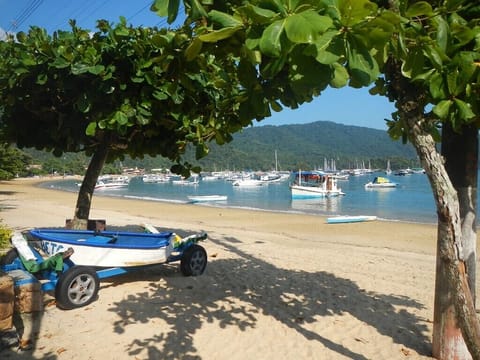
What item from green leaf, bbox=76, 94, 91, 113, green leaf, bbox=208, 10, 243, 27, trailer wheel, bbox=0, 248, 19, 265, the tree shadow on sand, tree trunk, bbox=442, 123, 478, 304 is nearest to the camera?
green leaf, bbox=208, 10, 243, 27

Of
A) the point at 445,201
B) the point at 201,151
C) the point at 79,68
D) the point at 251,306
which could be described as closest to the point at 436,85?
the point at 445,201

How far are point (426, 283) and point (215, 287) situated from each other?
3834 millimetres

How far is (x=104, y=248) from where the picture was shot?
5324mm

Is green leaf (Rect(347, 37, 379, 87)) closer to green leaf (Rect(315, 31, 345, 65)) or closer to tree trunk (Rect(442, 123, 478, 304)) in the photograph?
green leaf (Rect(315, 31, 345, 65))

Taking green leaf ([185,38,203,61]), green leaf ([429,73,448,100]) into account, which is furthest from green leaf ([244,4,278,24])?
green leaf ([429,73,448,100])

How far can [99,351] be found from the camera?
388cm

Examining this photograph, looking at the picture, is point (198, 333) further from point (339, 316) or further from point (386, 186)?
point (386, 186)

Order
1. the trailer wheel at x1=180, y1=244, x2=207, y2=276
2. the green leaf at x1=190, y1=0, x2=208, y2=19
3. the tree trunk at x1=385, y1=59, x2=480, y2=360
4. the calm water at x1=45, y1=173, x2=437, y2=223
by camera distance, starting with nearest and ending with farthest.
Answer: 1. the green leaf at x1=190, y1=0, x2=208, y2=19
2. the tree trunk at x1=385, y1=59, x2=480, y2=360
3. the trailer wheel at x1=180, y1=244, x2=207, y2=276
4. the calm water at x1=45, y1=173, x2=437, y2=223

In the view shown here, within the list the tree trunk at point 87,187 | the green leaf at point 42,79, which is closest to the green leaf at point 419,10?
the green leaf at point 42,79

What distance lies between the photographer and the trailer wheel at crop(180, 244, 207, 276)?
6.39m

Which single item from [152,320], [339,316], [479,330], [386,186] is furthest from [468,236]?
[386,186]

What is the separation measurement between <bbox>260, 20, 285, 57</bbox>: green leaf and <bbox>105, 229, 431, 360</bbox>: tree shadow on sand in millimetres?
3329

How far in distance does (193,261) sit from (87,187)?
8.78 ft

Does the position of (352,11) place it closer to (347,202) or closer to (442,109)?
(442,109)
